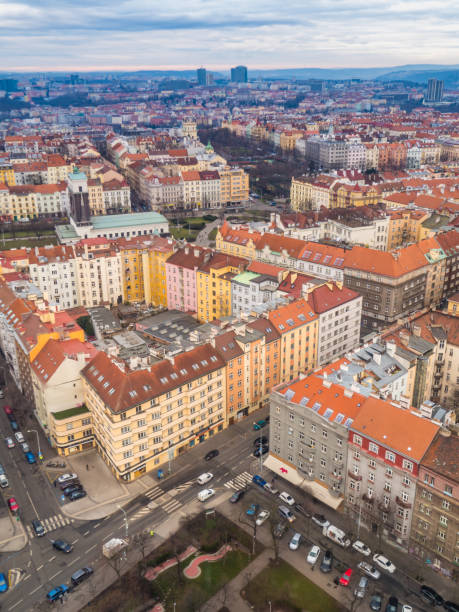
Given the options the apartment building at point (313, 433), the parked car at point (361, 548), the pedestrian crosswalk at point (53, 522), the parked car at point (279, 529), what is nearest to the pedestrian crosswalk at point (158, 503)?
the pedestrian crosswalk at point (53, 522)

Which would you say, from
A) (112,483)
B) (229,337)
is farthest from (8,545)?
(229,337)

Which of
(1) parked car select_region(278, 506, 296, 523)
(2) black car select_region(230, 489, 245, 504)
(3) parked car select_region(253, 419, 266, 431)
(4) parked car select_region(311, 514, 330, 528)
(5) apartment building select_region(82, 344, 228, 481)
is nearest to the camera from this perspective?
(4) parked car select_region(311, 514, 330, 528)

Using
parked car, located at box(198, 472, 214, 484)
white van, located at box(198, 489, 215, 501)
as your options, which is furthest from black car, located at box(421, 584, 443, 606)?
parked car, located at box(198, 472, 214, 484)

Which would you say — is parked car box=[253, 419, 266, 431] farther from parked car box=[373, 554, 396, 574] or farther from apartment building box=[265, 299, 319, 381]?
parked car box=[373, 554, 396, 574]

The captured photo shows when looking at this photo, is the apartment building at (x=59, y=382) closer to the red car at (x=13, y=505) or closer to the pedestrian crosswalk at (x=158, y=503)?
the red car at (x=13, y=505)

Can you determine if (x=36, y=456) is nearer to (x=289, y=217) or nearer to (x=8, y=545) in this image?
(x=8, y=545)

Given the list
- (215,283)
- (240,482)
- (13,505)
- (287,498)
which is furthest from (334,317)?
(13,505)

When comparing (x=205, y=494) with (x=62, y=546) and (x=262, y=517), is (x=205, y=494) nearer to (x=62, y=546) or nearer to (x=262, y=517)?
(x=262, y=517)
